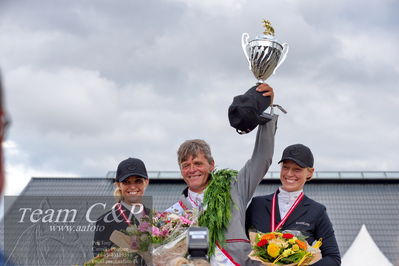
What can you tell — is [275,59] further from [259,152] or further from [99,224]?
[99,224]

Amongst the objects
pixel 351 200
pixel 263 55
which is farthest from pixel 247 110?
pixel 351 200

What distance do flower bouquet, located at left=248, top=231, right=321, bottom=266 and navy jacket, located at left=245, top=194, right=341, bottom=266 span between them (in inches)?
16.1

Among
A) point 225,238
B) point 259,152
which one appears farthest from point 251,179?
point 225,238

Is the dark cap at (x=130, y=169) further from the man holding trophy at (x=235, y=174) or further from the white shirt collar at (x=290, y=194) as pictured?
the white shirt collar at (x=290, y=194)

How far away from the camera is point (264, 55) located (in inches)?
159

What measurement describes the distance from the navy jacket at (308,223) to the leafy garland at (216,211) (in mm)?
346

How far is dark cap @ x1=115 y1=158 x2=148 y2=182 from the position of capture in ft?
14.3

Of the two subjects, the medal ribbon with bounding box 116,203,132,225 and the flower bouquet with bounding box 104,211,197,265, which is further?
the medal ribbon with bounding box 116,203,132,225

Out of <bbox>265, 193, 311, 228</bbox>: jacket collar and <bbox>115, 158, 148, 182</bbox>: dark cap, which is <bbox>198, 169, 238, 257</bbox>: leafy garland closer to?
<bbox>265, 193, 311, 228</bbox>: jacket collar

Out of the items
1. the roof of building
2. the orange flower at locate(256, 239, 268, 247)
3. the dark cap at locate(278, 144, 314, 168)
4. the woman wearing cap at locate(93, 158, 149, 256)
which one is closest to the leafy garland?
the orange flower at locate(256, 239, 268, 247)

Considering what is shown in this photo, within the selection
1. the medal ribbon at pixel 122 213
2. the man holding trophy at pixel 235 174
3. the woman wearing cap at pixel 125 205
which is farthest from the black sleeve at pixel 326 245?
the medal ribbon at pixel 122 213

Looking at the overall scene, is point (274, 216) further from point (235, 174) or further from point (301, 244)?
point (301, 244)

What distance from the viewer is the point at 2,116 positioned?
4.75 ft

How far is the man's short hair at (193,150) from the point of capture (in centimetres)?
427
